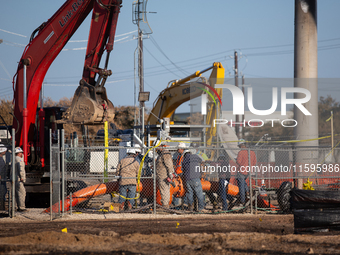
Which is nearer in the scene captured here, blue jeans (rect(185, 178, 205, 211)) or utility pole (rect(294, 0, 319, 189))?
blue jeans (rect(185, 178, 205, 211))

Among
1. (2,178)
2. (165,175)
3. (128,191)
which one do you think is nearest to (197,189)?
(165,175)

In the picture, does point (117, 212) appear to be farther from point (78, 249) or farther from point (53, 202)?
point (78, 249)

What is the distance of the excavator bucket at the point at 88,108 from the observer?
12.3 metres

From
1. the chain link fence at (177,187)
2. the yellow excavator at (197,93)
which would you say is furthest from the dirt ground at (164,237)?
the yellow excavator at (197,93)

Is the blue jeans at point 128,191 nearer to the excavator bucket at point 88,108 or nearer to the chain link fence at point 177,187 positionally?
the chain link fence at point 177,187

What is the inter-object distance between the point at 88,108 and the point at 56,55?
2253mm

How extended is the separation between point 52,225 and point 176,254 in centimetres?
427

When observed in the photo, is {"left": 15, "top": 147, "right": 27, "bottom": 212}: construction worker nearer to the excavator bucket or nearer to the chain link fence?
the chain link fence

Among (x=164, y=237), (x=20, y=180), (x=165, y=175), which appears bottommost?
(x=164, y=237)

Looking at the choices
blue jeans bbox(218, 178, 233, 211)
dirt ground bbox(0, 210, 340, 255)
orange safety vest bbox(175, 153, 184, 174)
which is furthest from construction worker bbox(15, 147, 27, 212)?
blue jeans bbox(218, 178, 233, 211)

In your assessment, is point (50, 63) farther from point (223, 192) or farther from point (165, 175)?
point (223, 192)

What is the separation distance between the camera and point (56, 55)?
42.9ft

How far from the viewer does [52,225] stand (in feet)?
30.6

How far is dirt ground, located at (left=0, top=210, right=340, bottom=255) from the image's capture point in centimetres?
643
